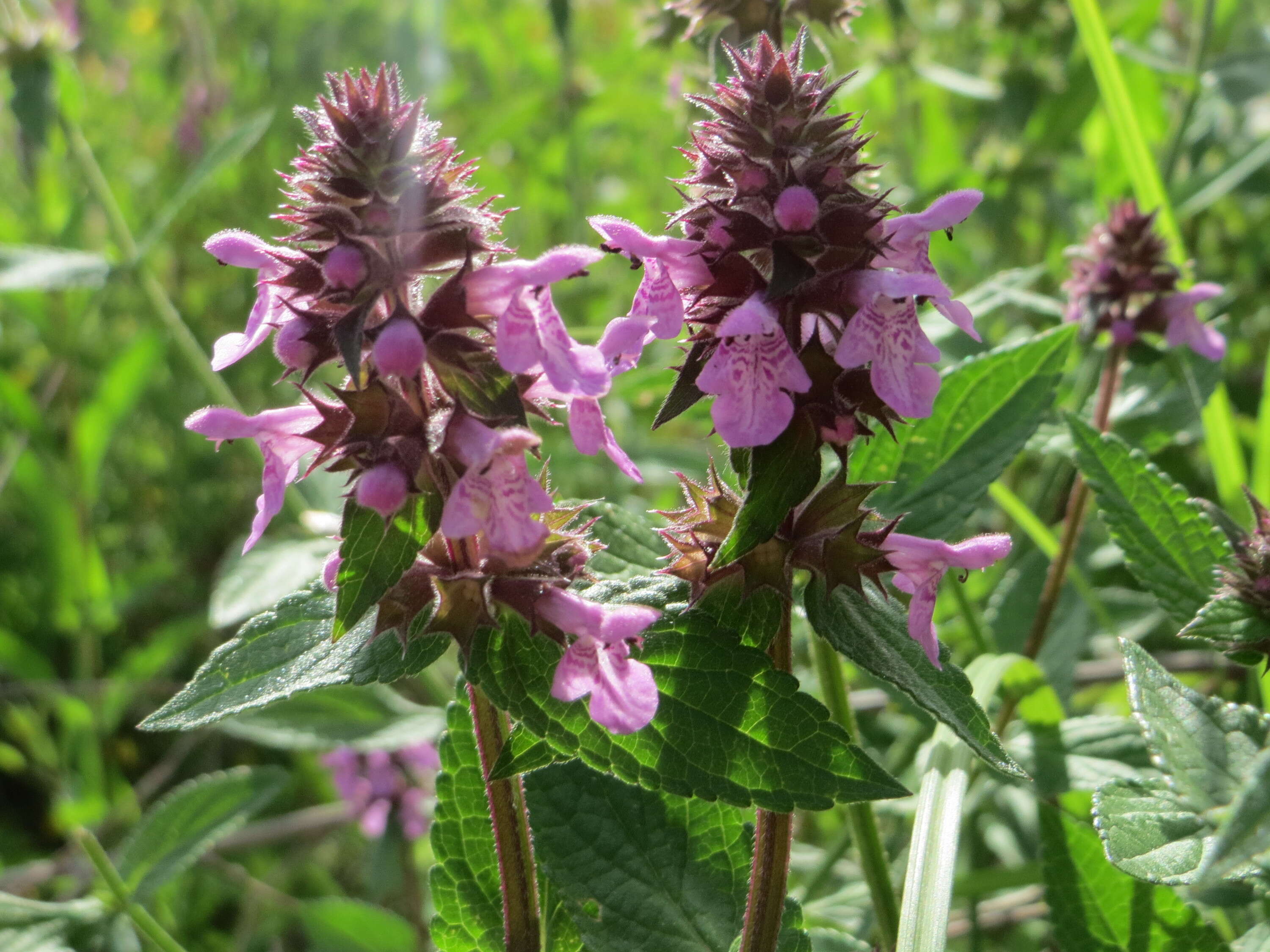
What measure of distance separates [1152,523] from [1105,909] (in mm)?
427

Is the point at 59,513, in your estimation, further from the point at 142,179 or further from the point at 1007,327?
the point at 1007,327

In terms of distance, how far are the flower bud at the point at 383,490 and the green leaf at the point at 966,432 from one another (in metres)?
0.60

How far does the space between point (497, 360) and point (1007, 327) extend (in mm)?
2172

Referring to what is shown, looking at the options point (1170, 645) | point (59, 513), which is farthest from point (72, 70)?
point (1170, 645)

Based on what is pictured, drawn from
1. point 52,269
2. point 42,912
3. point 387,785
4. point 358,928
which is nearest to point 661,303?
point 42,912

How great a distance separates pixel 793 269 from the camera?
2.77ft

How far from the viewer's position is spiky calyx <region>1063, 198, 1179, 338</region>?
5.37 ft

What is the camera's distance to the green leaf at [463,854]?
42.4 inches

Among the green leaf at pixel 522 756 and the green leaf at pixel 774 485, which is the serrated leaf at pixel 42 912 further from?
the green leaf at pixel 774 485

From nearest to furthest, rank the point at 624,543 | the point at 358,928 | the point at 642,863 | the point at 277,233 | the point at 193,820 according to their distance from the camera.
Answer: the point at 642,863, the point at 624,543, the point at 193,820, the point at 358,928, the point at 277,233

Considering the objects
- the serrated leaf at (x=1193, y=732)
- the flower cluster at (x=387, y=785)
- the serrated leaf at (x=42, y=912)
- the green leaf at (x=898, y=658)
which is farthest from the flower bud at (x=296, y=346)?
the flower cluster at (x=387, y=785)

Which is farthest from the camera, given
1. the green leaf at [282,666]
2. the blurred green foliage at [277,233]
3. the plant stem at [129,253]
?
the blurred green foliage at [277,233]

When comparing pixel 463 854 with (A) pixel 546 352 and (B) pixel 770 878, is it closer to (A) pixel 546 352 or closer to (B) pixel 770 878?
(B) pixel 770 878

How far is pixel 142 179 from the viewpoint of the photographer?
390 cm
